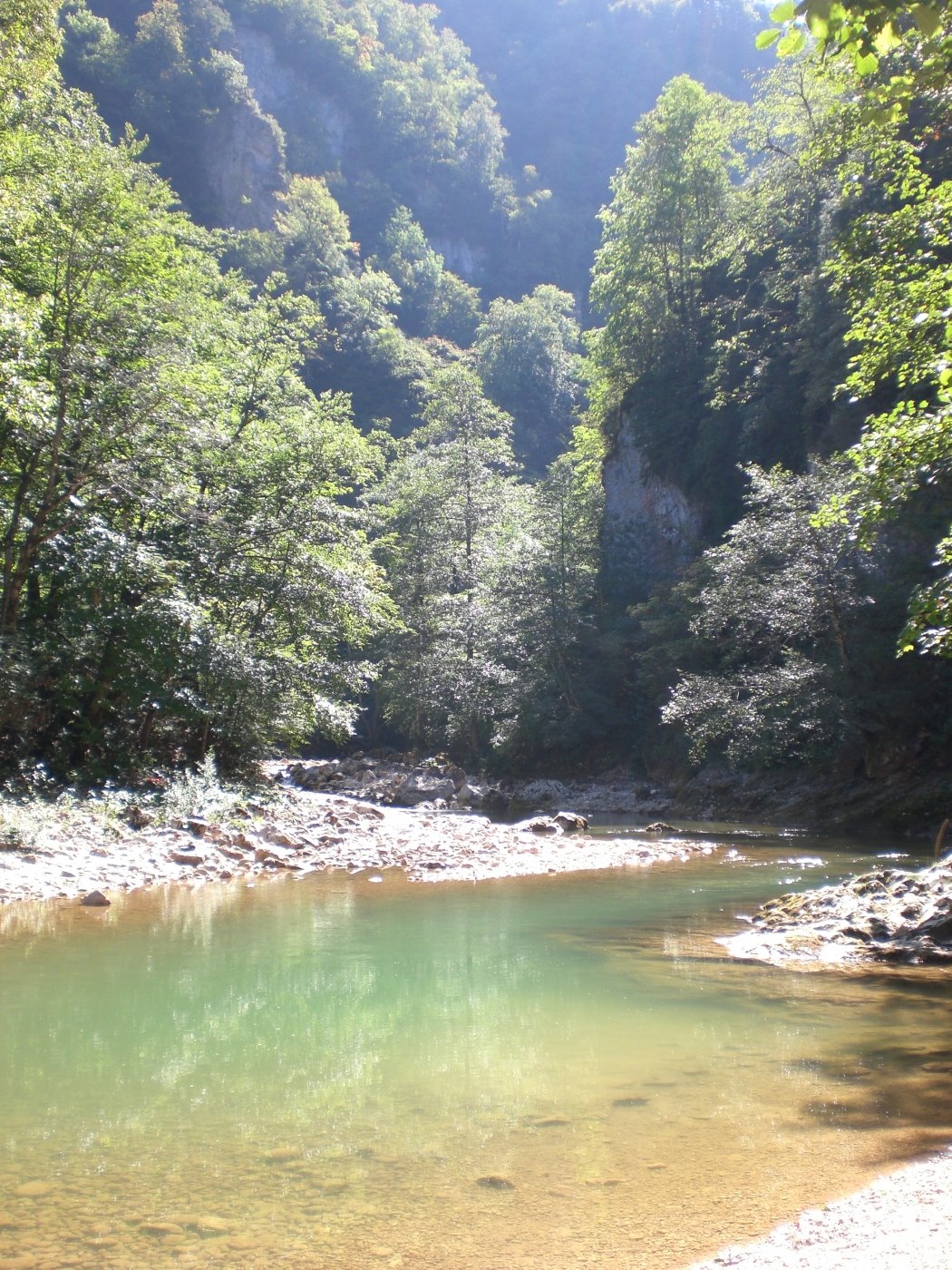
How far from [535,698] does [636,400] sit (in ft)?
40.5

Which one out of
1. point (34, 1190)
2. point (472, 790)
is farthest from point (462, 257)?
point (34, 1190)

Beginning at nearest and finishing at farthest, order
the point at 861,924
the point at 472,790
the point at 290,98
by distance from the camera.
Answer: the point at 861,924 < the point at 472,790 < the point at 290,98

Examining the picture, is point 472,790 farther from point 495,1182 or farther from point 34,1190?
point 34,1190

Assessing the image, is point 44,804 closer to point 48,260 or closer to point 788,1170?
point 48,260

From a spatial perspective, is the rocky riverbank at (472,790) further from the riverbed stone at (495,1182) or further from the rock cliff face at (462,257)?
the rock cliff face at (462,257)

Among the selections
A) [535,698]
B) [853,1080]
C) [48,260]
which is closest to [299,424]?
[48,260]

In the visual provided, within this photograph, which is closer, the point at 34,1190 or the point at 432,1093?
the point at 34,1190

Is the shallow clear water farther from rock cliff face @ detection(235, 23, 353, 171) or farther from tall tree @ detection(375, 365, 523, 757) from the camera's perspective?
rock cliff face @ detection(235, 23, 353, 171)

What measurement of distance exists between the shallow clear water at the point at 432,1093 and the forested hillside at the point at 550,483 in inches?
137

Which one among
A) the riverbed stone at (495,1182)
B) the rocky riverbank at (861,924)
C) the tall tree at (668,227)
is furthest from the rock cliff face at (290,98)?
the riverbed stone at (495,1182)

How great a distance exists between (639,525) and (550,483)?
371 cm

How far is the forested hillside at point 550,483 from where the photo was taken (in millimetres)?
12266

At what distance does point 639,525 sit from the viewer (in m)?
32.4

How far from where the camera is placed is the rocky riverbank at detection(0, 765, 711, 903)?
10.6 metres
